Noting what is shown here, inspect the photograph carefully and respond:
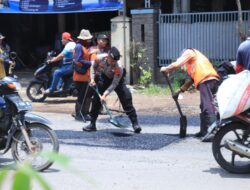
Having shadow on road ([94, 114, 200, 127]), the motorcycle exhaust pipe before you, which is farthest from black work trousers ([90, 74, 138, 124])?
the motorcycle exhaust pipe

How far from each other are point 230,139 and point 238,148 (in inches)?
6.6

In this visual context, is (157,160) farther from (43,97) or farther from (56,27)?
(56,27)

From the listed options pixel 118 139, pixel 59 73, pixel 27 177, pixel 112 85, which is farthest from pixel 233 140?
pixel 59 73

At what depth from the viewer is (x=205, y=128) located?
7.95 m

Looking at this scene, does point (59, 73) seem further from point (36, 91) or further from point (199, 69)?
point (199, 69)

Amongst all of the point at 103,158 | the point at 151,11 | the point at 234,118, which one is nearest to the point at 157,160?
Result: the point at 103,158

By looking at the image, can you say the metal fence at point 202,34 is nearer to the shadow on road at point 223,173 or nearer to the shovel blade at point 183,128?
the shovel blade at point 183,128

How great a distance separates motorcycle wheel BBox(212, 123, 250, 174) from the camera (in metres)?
5.84

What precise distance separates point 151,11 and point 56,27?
8.49 meters

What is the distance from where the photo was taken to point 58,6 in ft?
54.6

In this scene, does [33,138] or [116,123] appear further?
[116,123]

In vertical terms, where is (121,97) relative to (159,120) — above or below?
above

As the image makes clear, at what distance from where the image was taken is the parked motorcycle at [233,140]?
5762 mm

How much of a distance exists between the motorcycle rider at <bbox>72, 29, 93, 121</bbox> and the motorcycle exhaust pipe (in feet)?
15.2
